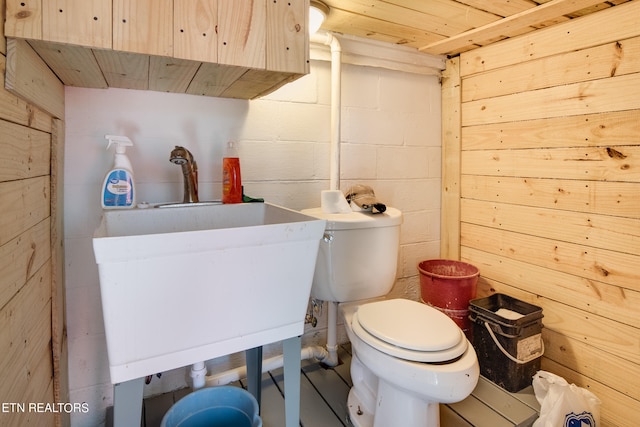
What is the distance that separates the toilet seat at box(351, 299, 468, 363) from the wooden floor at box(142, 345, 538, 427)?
40 centimetres

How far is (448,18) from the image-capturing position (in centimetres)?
147

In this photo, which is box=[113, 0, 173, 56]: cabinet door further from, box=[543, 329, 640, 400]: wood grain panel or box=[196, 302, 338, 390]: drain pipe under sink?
box=[543, 329, 640, 400]: wood grain panel

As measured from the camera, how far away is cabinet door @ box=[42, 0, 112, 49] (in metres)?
0.72

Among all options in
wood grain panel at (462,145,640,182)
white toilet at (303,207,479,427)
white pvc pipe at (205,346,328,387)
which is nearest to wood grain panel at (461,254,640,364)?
wood grain panel at (462,145,640,182)

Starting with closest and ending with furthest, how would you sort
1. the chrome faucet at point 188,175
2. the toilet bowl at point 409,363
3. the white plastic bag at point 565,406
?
1. the toilet bowl at point 409,363
2. the chrome faucet at point 188,175
3. the white plastic bag at point 565,406

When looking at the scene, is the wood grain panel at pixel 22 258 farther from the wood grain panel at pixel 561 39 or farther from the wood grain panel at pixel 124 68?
the wood grain panel at pixel 561 39

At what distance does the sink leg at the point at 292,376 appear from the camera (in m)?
0.98

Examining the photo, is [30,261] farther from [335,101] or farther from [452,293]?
[452,293]

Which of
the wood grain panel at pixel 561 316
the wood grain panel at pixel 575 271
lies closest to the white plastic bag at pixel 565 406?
the wood grain panel at pixel 561 316

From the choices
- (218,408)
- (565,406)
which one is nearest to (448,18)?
(565,406)

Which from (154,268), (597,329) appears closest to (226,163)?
(154,268)

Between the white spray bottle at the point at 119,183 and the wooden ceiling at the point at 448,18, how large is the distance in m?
0.89

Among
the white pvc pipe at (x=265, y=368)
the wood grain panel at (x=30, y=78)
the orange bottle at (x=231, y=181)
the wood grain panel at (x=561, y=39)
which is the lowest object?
the white pvc pipe at (x=265, y=368)

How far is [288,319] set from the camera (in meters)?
0.93
